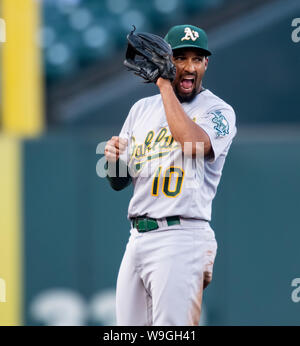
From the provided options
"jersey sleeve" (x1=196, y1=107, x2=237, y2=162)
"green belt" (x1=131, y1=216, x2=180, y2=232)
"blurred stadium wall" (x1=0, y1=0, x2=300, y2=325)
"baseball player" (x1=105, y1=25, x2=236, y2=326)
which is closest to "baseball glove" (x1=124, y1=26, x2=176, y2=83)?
"baseball player" (x1=105, y1=25, x2=236, y2=326)

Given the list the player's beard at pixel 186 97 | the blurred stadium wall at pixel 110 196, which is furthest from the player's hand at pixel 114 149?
the blurred stadium wall at pixel 110 196

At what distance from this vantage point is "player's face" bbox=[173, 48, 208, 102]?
95 cm

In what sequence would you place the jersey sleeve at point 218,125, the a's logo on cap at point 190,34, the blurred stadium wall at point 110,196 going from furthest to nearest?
the blurred stadium wall at point 110,196 < the jersey sleeve at point 218,125 < the a's logo on cap at point 190,34

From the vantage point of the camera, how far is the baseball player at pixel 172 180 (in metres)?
0.97

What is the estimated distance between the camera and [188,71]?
96 cm

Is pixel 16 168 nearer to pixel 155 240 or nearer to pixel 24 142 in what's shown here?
pixel 24 142

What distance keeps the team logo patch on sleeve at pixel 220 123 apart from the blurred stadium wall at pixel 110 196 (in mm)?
1613

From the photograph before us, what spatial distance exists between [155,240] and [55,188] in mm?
2454

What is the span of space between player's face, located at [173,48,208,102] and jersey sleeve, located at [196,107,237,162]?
7 centimetres

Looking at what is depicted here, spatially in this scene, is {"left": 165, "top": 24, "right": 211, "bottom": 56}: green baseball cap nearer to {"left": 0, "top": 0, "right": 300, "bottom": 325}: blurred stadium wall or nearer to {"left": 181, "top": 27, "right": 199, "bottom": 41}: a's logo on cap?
{"left": 181, "top": 27, "right": 199, "bottom": 41}: a's logo on cap

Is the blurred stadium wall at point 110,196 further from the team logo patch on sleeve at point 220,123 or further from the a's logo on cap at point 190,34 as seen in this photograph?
the a's logo on cap at point 190,34

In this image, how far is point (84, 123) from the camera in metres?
4.46

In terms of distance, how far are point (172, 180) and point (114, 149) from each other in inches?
3.8

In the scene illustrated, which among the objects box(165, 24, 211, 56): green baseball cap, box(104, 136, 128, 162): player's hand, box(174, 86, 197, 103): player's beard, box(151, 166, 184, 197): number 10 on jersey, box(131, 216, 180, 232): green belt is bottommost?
box(131, 216, 180, 232): green belt
